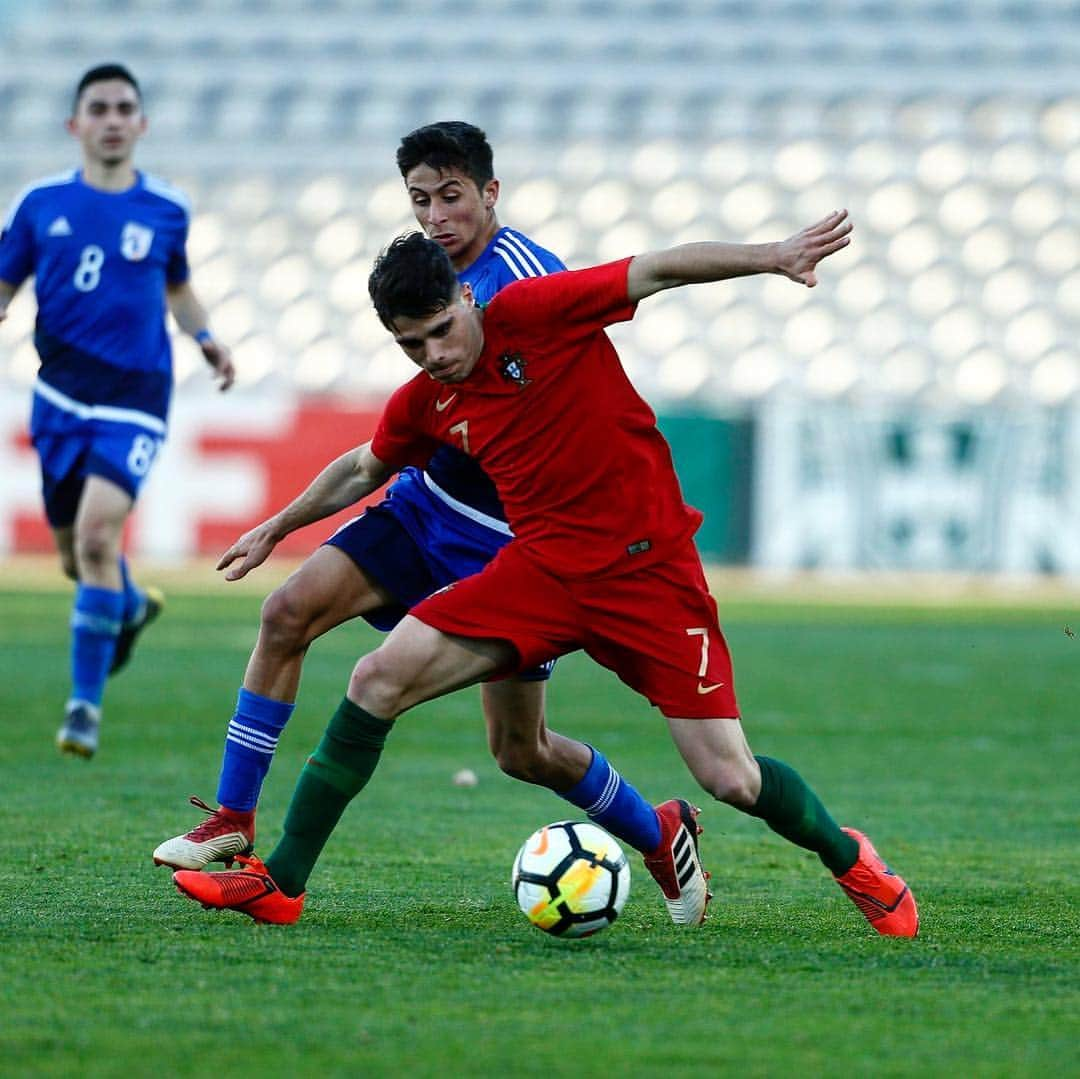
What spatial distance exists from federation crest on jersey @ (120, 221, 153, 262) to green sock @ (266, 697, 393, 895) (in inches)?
151

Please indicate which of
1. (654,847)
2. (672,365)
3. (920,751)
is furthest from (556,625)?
(672,365)

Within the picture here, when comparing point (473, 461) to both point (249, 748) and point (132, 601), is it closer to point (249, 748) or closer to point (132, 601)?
point (249, 748)

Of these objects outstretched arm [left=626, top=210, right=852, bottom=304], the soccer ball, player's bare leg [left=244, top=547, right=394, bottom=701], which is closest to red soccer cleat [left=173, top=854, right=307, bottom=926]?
the soccer ball

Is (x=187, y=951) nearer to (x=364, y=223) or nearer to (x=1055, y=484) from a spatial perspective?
(x=1055, y=484)

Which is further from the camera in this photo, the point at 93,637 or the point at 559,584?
the point at 93,637

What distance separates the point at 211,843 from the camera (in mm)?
4660

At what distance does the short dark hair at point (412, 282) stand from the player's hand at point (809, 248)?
72cm

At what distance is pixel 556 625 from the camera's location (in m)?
4.41

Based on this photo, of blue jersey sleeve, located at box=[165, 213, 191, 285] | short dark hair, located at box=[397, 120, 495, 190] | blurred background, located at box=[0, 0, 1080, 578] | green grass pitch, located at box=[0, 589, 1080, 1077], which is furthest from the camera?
blurred background, located at box=[0, 0, 1080, 578]

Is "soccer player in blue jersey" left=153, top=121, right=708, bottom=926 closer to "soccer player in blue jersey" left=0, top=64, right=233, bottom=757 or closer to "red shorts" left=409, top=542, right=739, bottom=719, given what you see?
"red shorts" left=409, top=542, right=739, bottom=719

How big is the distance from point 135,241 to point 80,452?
33.5 inches

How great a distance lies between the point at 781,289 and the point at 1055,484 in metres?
5.58

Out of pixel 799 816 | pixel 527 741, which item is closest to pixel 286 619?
pixel 527 741

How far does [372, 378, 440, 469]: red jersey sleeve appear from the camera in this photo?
4.62 metres
